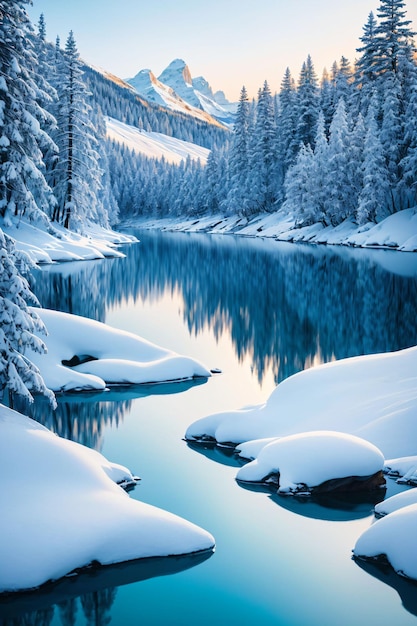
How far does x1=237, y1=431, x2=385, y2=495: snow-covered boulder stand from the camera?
9.52 m

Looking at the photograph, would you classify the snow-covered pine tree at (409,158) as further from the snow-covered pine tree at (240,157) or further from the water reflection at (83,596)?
the water reflection at (83,596)

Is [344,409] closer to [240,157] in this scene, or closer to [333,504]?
[333,504]

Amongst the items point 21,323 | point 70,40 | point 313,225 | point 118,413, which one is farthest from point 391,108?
point 21,323

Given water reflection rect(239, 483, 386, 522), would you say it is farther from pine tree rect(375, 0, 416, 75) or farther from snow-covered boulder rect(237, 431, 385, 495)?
pine tree rect(375, 0, 416, 75)

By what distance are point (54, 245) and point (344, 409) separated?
128ft

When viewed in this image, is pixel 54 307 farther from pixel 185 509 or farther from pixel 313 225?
pixel 313 225

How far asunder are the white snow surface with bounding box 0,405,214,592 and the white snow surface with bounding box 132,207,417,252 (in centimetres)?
4691

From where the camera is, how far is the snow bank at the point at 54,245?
140 feet

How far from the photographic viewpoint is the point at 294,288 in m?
35.4

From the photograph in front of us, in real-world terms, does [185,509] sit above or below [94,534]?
below

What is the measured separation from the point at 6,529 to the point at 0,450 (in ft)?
4.59

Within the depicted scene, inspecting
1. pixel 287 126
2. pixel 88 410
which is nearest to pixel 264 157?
pixel 287 126

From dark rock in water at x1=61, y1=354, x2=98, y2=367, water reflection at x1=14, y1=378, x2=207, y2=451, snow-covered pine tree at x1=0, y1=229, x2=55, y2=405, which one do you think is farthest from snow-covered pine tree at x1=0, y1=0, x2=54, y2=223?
snow-covered pine tree at x1=0, y1=229, x2=55, y2=405

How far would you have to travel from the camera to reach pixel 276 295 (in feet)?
110
